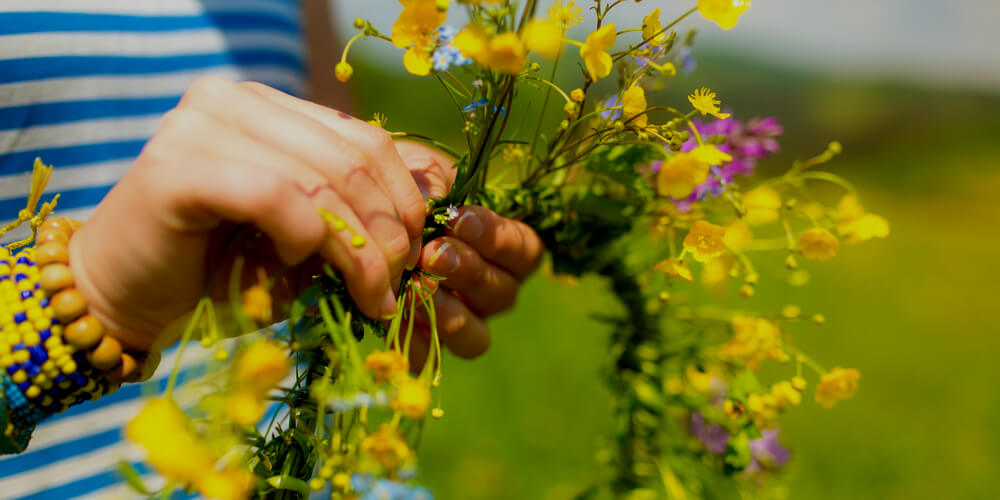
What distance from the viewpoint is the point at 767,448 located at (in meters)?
0.62

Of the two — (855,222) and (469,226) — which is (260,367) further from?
(855,222)

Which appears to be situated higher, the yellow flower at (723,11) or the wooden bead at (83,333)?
the yellow flower at (723,11)

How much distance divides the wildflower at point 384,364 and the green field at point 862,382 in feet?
1.08

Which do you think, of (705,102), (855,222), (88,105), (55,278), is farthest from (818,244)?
(88,105)

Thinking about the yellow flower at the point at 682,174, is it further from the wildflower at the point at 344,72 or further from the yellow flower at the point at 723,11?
the wildflower at the point at 344,72

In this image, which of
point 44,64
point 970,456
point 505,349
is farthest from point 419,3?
point 970,456

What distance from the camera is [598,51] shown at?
312 mm

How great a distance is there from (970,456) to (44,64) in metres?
2.04

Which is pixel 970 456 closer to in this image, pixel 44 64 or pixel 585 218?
pixel 585 218

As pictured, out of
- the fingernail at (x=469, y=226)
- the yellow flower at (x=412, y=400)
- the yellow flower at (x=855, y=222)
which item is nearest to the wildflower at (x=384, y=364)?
the yellow flower at (x=412, y=400)

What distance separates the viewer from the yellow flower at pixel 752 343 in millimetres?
471

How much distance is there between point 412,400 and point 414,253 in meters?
0.13

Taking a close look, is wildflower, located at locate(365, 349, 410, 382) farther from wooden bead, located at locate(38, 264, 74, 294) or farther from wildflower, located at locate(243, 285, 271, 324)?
wooden bead, located at locate(38, 264, 74, 294)

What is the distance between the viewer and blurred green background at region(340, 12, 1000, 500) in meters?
1.44
